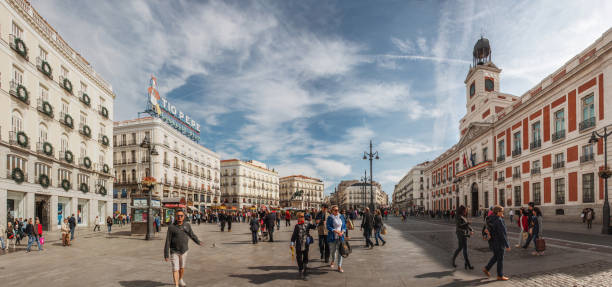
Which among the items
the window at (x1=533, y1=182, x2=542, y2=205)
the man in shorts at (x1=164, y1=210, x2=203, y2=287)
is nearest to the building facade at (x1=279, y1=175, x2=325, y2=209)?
the window at (x1=533, y1=182, x2=542, y2=205)

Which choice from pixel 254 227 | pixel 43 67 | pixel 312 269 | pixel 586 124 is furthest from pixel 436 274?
pixel 43 67

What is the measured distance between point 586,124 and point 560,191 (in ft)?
19.4

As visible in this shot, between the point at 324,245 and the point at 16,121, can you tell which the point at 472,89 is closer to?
the point at 324,245

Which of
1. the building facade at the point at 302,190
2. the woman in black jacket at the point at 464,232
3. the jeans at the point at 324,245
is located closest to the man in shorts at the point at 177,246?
the jeans at the point at 324,245

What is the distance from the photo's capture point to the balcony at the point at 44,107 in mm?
23891

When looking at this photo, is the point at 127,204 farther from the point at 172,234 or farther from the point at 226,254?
the point at 172,234

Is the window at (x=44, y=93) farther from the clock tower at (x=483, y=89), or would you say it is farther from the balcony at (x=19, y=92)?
the clock tower at (x=483, y=89)

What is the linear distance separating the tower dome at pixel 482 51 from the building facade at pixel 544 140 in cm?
19

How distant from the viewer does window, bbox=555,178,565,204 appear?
2591 centimetres

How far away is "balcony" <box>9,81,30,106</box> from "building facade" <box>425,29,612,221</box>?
1439 inches

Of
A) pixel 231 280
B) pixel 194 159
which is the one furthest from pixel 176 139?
pixel 231 280

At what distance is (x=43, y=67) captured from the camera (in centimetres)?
2430

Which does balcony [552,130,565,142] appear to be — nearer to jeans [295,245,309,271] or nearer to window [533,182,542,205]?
window [533,182,542,205]

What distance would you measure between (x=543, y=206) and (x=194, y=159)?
49931 millimetres
